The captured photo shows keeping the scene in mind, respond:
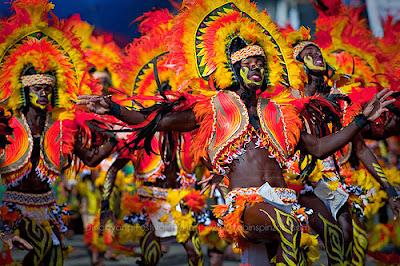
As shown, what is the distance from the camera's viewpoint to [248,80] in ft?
15.1

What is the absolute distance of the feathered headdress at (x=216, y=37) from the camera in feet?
15.5

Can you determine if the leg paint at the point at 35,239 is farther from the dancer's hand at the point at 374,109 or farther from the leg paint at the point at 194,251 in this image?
the dancer's hand at the point at 374,109

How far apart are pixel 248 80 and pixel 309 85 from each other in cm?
191

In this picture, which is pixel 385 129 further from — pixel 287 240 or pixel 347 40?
pixel 287 240

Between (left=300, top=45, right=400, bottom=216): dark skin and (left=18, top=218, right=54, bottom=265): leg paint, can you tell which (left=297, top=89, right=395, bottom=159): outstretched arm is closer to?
(left=300, top=45, right=400, bottom=216): dark skin

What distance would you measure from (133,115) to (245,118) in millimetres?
852

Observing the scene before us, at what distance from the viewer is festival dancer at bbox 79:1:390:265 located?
4.20 metres

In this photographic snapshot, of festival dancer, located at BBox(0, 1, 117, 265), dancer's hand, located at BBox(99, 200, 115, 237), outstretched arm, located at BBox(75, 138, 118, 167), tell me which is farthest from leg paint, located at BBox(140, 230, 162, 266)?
outstretched arm, located at BBox(75, 138, 118, 167)

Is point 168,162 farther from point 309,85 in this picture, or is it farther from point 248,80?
point 248,80

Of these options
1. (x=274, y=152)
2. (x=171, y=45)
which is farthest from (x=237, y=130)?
(x=171, y=45)

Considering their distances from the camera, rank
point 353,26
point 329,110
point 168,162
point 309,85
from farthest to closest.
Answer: point 353,26 → point 168,162 → point 309,85 → point 329,110

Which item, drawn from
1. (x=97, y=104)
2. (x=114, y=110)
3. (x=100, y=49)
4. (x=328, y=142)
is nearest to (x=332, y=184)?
(x=328, y=142)

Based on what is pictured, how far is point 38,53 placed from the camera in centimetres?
573

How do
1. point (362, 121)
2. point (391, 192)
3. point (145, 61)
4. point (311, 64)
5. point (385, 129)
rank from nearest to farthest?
point (362, 121) < point (391, 192) < point (385, 129) < point (311, 64) < point (145, 61)
